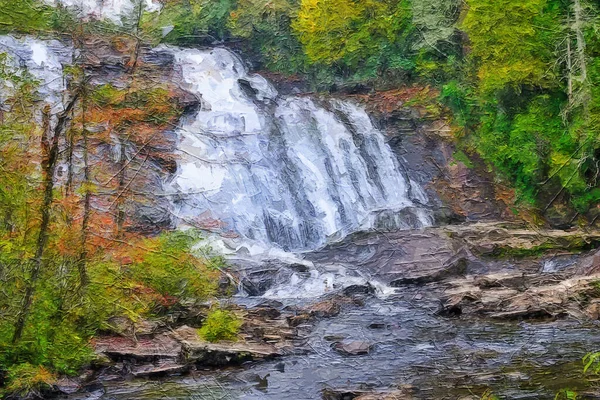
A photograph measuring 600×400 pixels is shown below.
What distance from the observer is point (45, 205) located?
33.7 ft

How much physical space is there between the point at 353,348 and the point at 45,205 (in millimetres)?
6117

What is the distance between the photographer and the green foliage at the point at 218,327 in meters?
13.3

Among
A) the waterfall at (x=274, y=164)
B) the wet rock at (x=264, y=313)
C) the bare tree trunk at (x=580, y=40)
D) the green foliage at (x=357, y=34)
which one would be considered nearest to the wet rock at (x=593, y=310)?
the wet rock at (x=264, y=313)

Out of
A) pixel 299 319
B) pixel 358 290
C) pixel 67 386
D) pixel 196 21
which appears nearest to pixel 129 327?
pixel 67 386

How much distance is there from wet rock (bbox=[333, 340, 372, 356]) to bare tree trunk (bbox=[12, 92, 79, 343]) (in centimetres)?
555

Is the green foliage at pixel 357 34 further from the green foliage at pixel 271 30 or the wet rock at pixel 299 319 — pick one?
the wet rock at pixel 299 319

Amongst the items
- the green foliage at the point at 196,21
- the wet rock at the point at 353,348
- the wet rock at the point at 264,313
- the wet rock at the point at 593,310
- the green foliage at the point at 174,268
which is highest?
the green foliage at the point at 196,21

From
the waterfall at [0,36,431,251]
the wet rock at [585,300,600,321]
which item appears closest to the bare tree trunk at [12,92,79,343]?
the wet rock at [585,300,600,321]

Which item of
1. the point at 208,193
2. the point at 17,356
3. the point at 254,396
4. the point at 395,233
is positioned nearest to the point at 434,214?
the point at 395,233

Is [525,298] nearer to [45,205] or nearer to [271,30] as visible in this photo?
[45,205]

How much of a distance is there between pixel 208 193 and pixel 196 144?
11.1ft

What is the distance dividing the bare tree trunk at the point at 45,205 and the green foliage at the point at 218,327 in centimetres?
352

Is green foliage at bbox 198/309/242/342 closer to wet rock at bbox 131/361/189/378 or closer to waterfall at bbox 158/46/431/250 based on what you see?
wet rock at bbox 131/361/189/378

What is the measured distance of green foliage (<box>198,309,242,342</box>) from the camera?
13.3 meters
